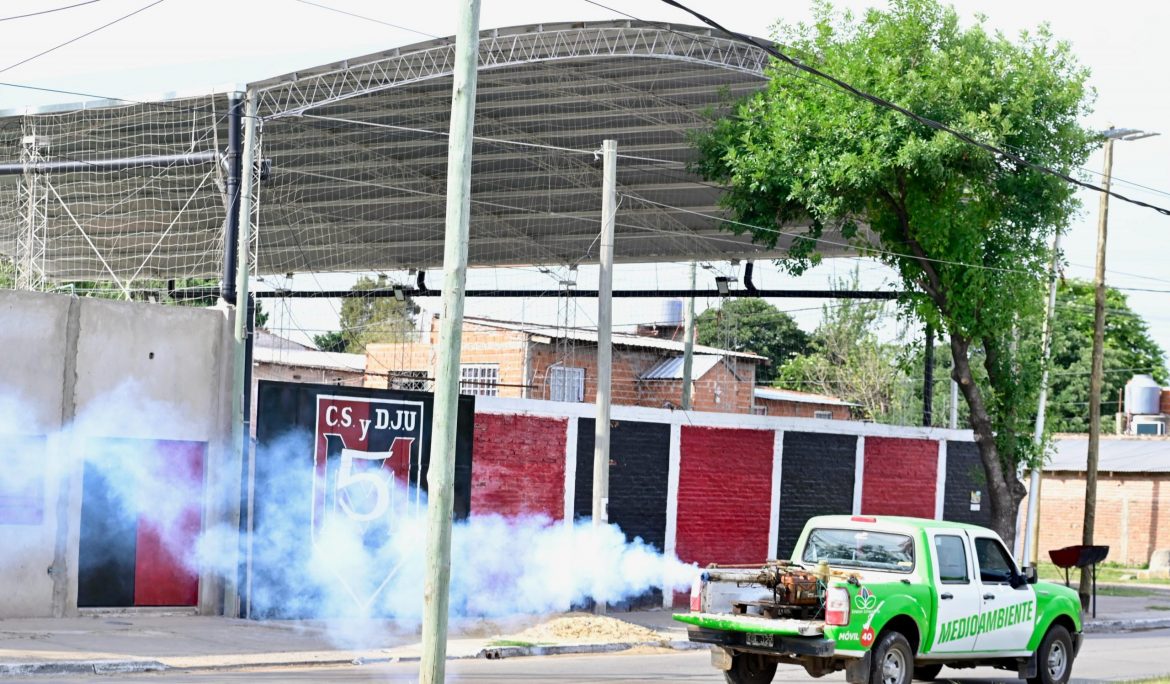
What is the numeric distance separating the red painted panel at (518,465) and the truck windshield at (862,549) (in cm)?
750

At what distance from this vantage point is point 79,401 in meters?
18.0

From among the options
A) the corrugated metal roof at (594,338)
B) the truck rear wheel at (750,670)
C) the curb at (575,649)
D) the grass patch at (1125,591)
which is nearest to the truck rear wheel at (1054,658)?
the truck rear wheel at (750,670)

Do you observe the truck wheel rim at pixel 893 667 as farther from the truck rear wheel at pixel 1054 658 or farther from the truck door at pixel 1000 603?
the truck rear wheel at pixel 1054 658

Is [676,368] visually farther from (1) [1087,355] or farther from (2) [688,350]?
(1) [1087,355]

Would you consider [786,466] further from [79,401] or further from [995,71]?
[79,401]

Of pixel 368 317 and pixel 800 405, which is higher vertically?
pixel 368 317

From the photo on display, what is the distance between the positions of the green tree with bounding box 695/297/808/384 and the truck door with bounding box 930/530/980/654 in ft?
189

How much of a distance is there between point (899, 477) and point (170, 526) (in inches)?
616

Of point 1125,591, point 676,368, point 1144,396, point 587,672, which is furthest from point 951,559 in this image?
point 1144,396

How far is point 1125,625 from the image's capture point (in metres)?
26.3

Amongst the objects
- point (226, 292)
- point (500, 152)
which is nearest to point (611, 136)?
point (500, 152)

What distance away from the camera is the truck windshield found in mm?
14266

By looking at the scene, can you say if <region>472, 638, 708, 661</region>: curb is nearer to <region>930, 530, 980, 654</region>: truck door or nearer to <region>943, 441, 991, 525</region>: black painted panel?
<region>930, 530, 980, 654</region>: truck door

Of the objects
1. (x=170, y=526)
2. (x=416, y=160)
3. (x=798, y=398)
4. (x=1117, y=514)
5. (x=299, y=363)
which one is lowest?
(x=1117, y=514)
